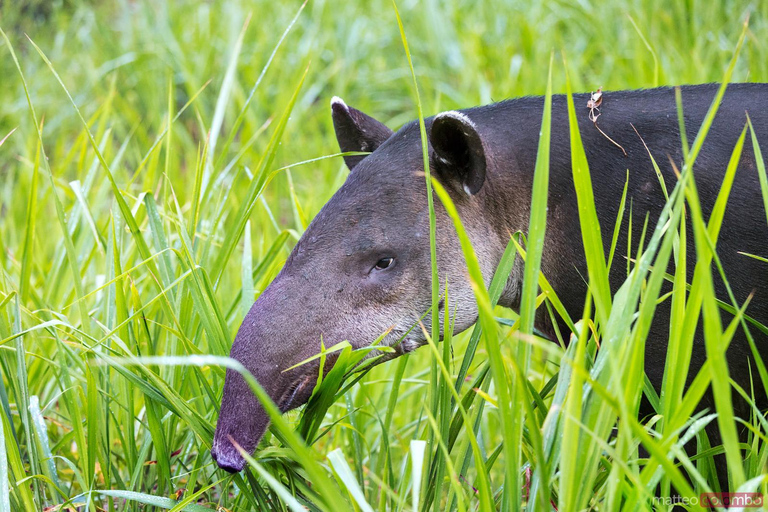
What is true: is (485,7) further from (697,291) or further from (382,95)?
(697,291)

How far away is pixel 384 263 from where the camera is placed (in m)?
2.29

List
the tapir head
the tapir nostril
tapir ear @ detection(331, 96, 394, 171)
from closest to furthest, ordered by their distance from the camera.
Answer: the tapir nostril < the tapir head < tapir ear @ detection(331, 96, 394, 171)

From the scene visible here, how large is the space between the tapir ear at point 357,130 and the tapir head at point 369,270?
0.79ft

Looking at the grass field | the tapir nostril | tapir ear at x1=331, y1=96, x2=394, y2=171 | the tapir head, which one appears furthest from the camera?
tapir ear at x1=331, y1=96, x2=394, y2=171

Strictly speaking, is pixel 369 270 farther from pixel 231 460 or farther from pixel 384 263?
pixel 231 460

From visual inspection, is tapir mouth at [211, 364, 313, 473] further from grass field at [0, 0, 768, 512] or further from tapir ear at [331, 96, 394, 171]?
tapir ear at [331, 96, 394, 171]

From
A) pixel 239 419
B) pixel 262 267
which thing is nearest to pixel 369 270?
pixel 239 419

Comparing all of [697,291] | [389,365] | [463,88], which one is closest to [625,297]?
[697,291]

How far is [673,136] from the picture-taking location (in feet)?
7.49

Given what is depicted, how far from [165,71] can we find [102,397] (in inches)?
176

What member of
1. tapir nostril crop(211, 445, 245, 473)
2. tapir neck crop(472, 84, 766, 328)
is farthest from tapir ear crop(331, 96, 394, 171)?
tapir nostril crop(211, 445, 245, 473)

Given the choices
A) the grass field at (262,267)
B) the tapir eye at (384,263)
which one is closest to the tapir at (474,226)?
the tapir eye at (384,263)

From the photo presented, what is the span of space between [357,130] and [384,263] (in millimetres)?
594

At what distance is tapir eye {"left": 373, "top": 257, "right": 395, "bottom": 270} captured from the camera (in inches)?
90.1
